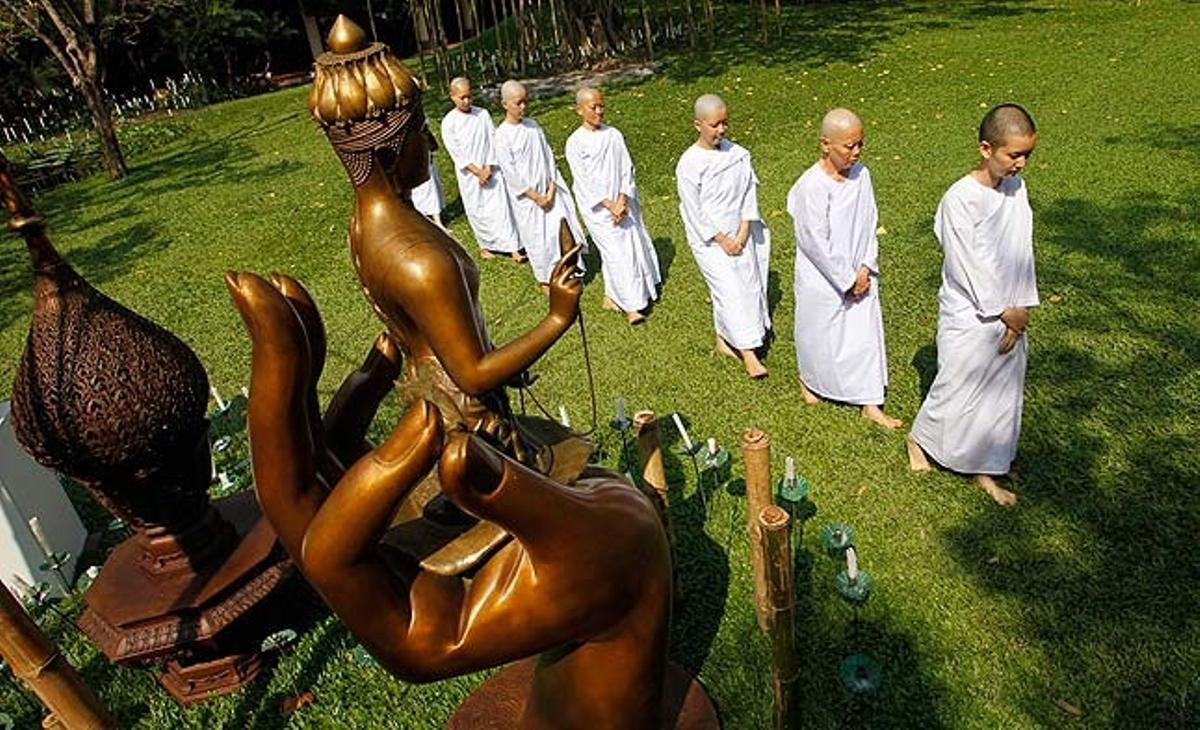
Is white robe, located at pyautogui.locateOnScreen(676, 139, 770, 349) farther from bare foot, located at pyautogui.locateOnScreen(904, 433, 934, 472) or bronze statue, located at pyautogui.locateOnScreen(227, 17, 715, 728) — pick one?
bronze statue, located at pyautogui.locateOnScreen(227, 17, 715, 728)

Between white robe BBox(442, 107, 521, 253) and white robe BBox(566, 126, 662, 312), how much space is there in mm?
1773

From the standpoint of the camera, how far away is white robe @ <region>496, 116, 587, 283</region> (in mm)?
7922

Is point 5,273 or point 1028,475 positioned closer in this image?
point 1028,475

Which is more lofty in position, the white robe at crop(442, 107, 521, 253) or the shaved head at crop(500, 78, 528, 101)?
the shaved head at crop(500, 78, 528, 101)

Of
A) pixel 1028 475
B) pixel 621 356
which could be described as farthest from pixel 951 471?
pixel 621 356

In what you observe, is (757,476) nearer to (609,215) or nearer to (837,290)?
(837,290)

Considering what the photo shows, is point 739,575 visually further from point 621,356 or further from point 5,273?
point 5,273

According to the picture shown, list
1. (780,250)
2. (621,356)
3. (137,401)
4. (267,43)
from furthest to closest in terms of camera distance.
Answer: (267,43) → (780,250) → (621,356) → (137,401)

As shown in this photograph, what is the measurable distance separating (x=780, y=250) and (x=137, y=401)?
Result: 6.14 meters

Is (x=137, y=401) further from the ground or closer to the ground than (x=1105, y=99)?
further from the ground

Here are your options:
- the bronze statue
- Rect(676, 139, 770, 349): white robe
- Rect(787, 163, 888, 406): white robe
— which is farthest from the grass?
the bronze statue

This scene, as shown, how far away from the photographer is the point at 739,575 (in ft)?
13.8

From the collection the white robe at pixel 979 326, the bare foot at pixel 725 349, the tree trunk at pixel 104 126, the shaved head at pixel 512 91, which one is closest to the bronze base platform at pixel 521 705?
the white robe at pixel 979 326

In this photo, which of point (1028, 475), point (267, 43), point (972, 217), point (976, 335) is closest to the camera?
point (972, 217)
